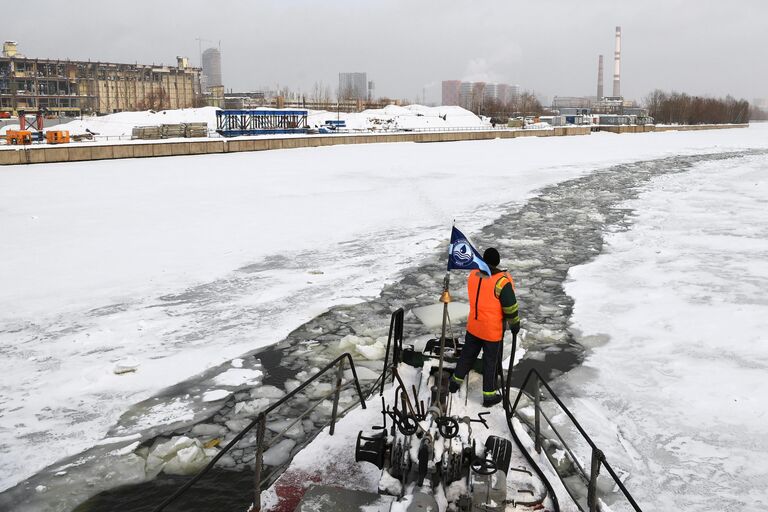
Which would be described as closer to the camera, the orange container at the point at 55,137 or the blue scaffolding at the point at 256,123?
the orange container at the point at 55,137

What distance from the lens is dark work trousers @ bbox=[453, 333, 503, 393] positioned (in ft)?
19.6

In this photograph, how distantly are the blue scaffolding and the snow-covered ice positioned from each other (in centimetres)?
3998

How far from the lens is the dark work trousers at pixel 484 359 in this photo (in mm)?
5969

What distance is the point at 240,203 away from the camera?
785 inches

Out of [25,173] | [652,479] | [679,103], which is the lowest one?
[652,479]

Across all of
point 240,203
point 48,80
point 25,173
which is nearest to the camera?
point 240,203

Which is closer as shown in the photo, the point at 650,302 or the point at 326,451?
the point at 326,451

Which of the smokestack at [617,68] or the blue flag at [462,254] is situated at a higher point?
the smokestack at [617,68]

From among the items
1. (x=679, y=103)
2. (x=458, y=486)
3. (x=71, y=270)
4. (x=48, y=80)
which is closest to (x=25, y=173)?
(x=71, y=270)

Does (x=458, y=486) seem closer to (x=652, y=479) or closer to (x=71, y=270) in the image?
(x=652, y=479)

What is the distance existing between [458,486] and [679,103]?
135728 millimetres

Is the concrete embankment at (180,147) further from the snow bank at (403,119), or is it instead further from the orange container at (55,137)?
the snow bank at (403,119)

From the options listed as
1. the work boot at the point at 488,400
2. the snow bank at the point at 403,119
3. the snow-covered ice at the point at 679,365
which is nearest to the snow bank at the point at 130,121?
the snow bank at the point at 403,119

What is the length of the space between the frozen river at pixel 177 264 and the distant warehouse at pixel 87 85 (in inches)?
3108
